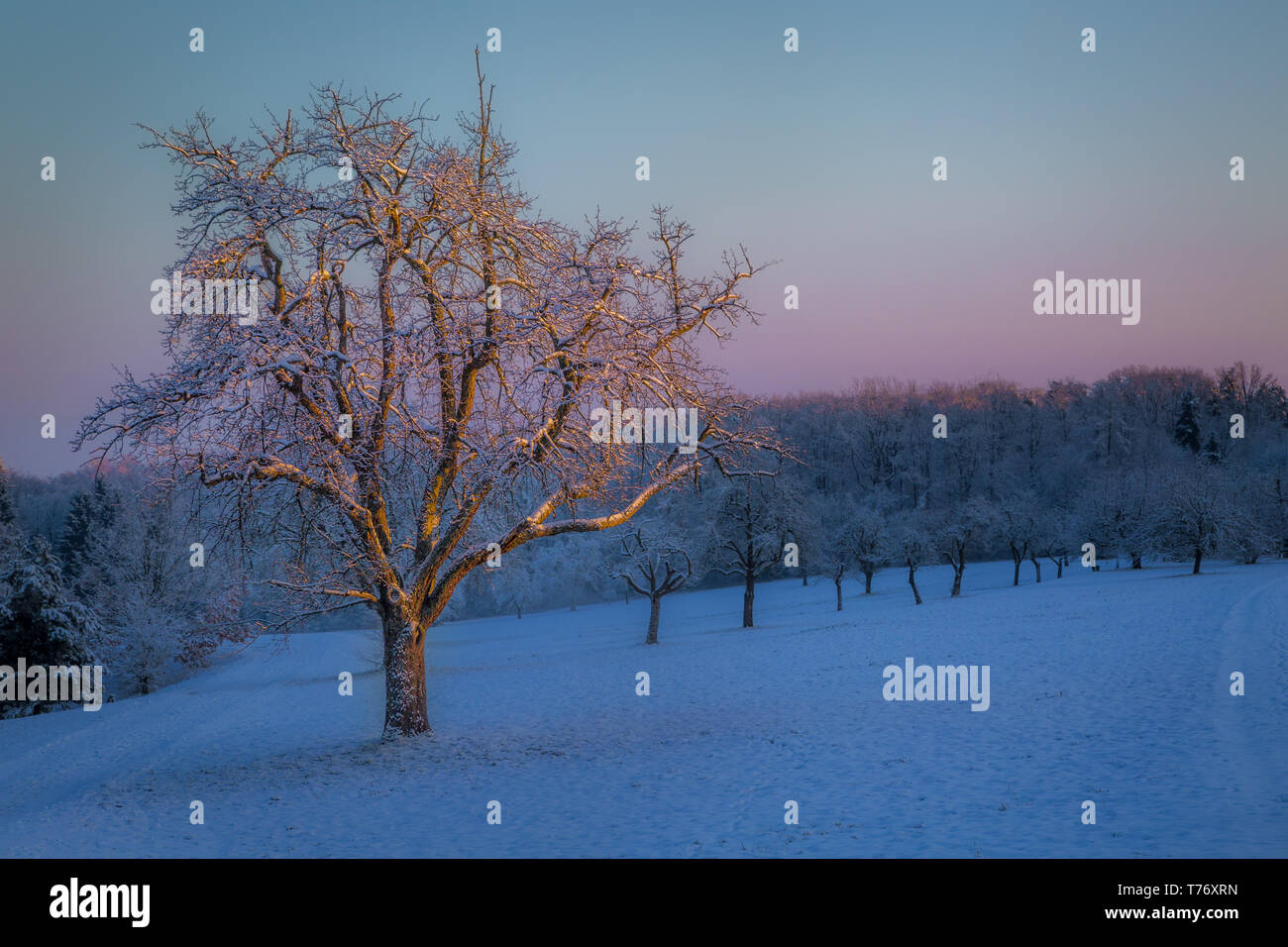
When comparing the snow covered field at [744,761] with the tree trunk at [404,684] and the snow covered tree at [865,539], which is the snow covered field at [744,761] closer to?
the tree trunk at [404,684]

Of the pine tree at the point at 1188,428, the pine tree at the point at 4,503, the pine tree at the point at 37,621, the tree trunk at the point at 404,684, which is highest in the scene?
the pine tree at the point at 1188,428

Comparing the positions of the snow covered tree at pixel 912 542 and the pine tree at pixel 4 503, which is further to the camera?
the snow covered tree at pixel 912 542

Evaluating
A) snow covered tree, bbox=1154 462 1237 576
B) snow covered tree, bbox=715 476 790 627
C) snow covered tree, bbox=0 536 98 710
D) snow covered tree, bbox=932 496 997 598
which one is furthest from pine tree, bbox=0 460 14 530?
snow covered tree, bbox=1154 462 1237 576

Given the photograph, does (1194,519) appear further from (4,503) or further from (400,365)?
(4,503)

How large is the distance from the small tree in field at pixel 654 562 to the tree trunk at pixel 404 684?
66.3 feet

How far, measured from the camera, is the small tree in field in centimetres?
3509

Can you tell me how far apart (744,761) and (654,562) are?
25.3 meters

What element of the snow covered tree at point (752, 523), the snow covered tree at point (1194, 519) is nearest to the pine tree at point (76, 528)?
the snow covered tree at point (752, 523)

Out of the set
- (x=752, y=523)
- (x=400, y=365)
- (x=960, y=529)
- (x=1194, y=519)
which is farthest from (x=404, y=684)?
(x=1194, y=519)

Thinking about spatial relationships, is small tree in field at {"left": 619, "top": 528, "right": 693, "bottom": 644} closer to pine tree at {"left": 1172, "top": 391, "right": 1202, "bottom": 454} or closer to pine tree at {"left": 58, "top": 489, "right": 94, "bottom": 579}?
pine tree at {"left": 58, "top": 489, "right": 94, "bottom": 579}

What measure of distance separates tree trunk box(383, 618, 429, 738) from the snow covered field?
0.49 m

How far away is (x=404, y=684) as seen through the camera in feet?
46.7

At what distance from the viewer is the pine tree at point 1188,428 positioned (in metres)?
83.1
